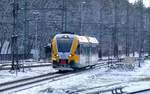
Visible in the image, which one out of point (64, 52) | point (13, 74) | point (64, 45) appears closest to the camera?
point (13, 74)

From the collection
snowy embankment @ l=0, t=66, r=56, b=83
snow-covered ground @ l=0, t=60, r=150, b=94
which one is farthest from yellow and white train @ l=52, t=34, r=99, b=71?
snow-covered ground @ l=0, t=60, r=150, b=94

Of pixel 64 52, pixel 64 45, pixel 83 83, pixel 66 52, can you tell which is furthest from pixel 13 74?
pixel 83 83

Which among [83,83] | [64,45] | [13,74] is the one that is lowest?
[13,74]

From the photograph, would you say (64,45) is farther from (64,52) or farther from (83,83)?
(83,83)

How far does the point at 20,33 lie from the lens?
81.9 meters

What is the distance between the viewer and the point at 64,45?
40.9 meters

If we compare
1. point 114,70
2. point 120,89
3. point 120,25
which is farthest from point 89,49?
point 120,25

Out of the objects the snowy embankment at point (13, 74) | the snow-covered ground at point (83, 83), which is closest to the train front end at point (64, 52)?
the snowy embankment at point (13, 74)

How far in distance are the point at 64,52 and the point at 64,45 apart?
60 cm

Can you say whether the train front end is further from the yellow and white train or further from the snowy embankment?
the snowy embankment

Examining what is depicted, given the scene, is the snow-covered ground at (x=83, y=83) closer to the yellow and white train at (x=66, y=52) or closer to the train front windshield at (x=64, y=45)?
the yellow and white train at (x=66, y=52)

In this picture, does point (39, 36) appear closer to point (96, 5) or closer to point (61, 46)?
point (96, 5)

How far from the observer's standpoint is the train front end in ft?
133

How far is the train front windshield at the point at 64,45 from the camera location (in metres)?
40.8
